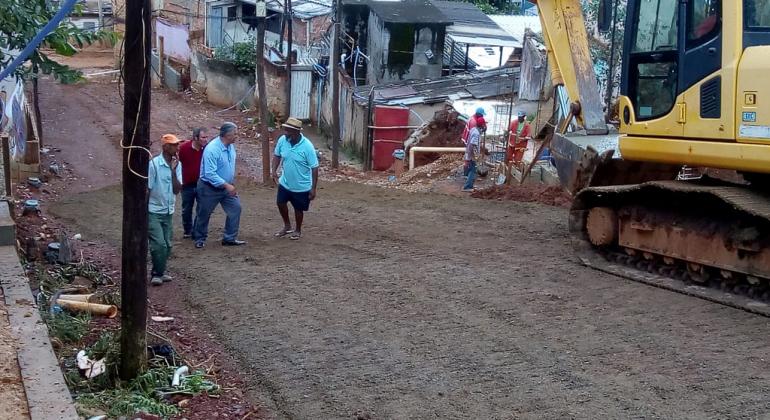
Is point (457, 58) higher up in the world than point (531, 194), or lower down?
higher up

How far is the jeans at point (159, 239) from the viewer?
9297mm

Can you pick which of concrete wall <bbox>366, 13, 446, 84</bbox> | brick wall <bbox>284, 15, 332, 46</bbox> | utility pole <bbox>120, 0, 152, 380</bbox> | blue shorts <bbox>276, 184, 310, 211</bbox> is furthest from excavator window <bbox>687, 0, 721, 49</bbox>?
brick wall <bbox>284, 15, 332, 46</bbox>

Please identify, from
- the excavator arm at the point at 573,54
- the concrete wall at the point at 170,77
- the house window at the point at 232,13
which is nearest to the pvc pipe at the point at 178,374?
the excavator arm at the point at 573,54

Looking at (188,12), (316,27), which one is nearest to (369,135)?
(316,27)

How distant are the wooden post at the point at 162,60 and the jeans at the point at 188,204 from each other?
28.7 m

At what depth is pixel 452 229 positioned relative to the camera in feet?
40.2

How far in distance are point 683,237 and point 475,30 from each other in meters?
22.2

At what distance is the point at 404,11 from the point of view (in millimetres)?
29562

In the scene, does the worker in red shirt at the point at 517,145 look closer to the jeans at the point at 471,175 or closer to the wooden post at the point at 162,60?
the jeans at the point at 471,175

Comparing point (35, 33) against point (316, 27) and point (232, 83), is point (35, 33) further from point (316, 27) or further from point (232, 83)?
point (232, 83)

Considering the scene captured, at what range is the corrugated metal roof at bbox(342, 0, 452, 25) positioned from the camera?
94.4ft

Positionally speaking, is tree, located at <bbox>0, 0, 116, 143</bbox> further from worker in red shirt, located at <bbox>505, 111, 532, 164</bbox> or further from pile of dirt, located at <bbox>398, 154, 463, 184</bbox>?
pile of dirt, located at <bbox>398, 154, 463, 184</bbox>

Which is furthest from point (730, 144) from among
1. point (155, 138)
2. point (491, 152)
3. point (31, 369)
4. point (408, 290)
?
point (155, 138)

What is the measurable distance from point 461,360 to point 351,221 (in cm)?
621
